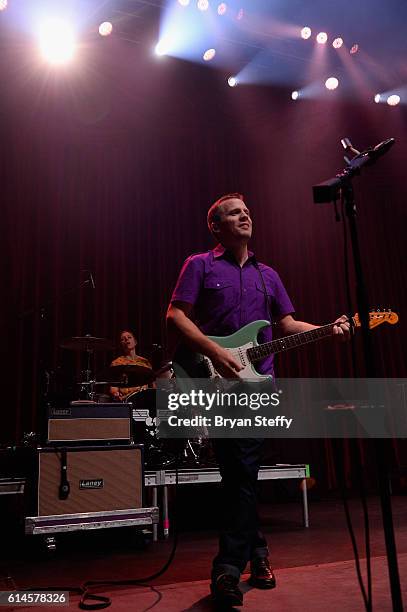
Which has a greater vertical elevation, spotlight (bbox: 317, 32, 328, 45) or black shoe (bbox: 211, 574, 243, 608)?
spotlight (bbox: 317, 32, 328, 45)

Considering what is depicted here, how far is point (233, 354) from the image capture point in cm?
247

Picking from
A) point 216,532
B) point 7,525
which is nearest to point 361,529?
point 216,532

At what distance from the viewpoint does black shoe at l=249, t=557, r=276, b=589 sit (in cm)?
242

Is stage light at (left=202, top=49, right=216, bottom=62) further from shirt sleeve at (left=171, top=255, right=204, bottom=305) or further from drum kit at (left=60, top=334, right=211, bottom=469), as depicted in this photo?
shirt sleeve at (left=171, top=255, right=204, bottom=305)

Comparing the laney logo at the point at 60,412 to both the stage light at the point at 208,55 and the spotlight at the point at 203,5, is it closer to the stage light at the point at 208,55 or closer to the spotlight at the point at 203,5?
the spotlight at the point at 203,5

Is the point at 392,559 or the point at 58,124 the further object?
the point at 58,124

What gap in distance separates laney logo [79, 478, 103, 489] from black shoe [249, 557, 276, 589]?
153cm

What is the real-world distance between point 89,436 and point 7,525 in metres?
2.09

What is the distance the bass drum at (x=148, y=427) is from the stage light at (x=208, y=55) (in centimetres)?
394

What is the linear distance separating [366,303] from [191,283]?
96 centimetres

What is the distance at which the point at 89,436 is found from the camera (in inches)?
151

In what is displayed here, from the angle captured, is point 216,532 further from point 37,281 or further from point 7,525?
point 37,281

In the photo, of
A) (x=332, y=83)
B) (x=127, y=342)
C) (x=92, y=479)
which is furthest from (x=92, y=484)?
(x=332, y=83)

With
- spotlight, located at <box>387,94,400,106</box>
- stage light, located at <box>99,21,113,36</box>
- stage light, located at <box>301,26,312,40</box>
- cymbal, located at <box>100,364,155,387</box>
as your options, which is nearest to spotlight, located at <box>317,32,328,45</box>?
stage light, located at <box>301,26,312,40</box>
